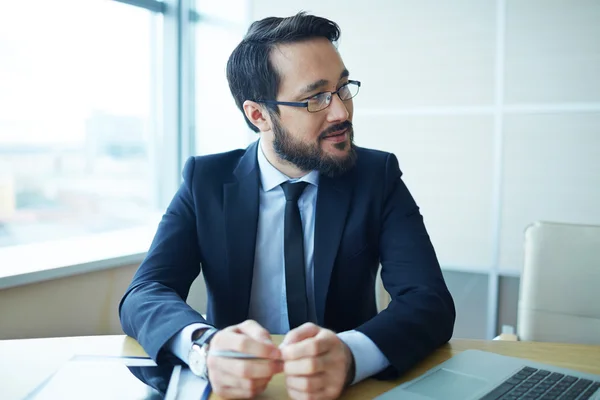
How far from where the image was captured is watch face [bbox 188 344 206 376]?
1064 mm

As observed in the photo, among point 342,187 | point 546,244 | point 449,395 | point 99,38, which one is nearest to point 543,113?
point 546,244

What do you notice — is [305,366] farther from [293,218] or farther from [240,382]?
[293,218]

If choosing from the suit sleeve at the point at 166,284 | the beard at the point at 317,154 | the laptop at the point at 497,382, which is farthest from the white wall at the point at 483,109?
the laptop at the point at 497,382

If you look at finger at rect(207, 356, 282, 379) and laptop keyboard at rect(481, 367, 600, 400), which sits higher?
finger at rect(207, 356, 282, 379)

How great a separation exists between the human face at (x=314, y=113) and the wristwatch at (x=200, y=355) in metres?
0.71

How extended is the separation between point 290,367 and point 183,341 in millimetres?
284

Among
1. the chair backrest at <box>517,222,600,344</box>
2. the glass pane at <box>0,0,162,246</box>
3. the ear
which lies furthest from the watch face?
the glass pane at <box>0,0,162,246</box>

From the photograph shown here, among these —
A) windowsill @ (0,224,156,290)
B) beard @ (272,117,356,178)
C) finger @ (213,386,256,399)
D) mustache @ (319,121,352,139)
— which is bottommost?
windowsill @ (0,224,156,290)

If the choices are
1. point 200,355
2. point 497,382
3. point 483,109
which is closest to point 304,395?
point 200,355

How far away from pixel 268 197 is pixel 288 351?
0.77 meters

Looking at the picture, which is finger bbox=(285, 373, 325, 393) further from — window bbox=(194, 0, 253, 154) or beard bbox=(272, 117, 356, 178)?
window bbox=(194, 0, 253, 154)

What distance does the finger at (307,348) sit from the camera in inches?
38.0

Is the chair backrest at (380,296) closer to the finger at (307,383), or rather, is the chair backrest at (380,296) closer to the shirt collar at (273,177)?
the shirt collar at (273,177)

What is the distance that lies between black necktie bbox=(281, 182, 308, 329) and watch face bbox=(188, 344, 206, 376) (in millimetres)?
489
